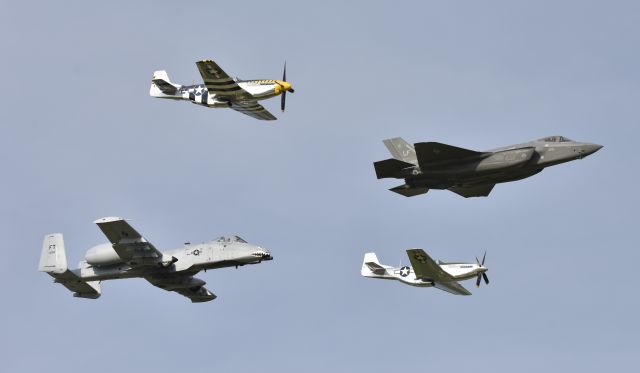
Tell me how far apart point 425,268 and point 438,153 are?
66.5 ft

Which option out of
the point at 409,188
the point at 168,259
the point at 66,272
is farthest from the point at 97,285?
the point at 409,188

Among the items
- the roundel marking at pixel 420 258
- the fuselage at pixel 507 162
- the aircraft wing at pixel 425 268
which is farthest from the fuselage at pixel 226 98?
the fuselage at pixel 507 162

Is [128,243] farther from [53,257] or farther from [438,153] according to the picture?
[438,153]

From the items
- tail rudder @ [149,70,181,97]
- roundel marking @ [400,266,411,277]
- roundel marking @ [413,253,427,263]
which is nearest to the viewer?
roundel marking @ [413,253,427,263]

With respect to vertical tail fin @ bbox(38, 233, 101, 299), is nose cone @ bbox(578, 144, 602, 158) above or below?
above

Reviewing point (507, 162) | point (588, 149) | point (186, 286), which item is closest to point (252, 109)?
point (186, 286)

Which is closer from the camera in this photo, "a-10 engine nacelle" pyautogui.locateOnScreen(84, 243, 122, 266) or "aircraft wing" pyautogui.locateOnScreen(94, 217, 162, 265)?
"aircraft wing" pyautogui.locateOnScreen(94, 217, 162, 265)

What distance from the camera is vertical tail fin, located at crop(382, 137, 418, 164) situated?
2795 inches

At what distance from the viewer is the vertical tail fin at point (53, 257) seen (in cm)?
7138

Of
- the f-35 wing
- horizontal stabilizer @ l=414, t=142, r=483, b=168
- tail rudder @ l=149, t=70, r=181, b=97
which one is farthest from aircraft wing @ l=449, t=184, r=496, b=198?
tail rudder @ l=149, t=70, r=181, b=97

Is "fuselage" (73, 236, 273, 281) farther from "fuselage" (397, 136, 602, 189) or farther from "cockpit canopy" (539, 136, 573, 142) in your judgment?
"cockpit canopy" (539, 136, 573, 142)

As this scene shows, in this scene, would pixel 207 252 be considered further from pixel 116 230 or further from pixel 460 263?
pixel 460 263

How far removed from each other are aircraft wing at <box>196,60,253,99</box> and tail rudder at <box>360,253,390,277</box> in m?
23.6

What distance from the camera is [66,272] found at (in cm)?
7138
